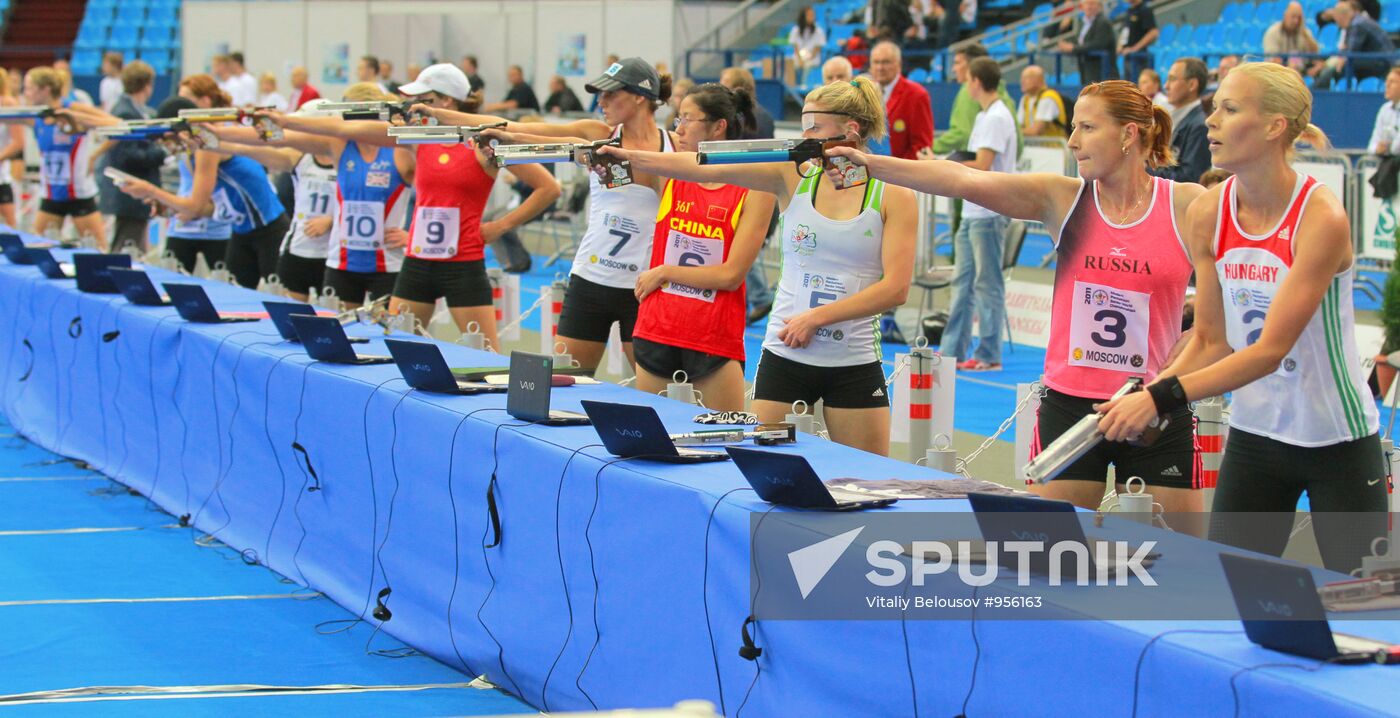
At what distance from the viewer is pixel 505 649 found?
407 cm

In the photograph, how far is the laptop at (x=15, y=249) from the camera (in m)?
8.33

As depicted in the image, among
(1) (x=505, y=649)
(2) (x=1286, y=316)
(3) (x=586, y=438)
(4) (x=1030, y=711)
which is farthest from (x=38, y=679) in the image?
(2) (x=1286, y=316)

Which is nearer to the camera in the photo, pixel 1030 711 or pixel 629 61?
pixel 1030 711

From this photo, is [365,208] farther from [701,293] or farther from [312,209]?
[701,293]

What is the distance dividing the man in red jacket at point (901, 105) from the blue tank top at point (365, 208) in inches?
148

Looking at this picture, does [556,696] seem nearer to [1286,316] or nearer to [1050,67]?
[1286,316]

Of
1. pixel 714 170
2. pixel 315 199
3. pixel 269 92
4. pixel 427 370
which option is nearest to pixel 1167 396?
pixel 714 170

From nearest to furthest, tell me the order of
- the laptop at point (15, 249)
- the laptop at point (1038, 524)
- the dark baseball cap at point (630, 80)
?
1. the laptop at point (1038, 524)
2. the dark baseball cap at point (630, 80)
3. the laptop at point (15, 249)

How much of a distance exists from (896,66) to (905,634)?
7711 mm

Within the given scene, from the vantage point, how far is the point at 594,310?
5812 mm

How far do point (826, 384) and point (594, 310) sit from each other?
1452 millimetres

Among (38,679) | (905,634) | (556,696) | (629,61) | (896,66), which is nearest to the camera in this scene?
(905,634)

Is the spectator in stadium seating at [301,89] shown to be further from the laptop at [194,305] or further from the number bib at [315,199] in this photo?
the laptop at [194,305]

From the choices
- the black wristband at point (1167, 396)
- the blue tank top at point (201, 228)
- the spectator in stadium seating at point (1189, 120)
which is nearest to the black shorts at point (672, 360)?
the black wristband at point (1167, 396)
